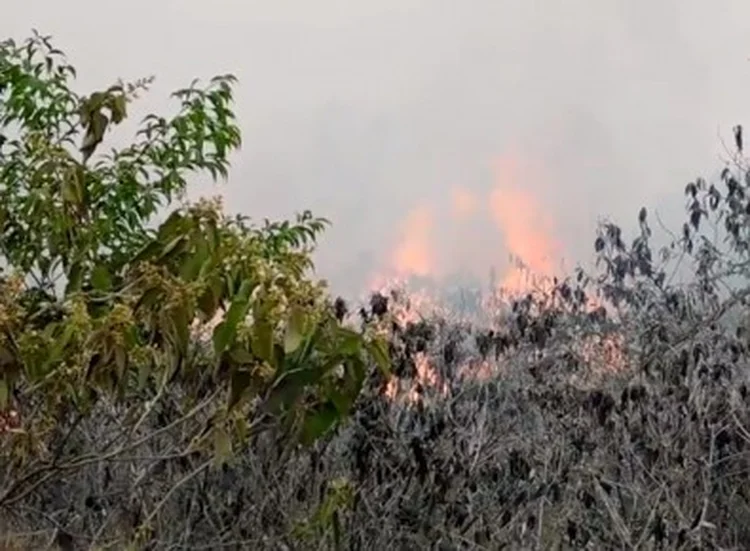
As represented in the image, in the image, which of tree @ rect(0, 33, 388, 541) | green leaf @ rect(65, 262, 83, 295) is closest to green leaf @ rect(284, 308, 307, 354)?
tree @ rect(0, 33, 388, 541)

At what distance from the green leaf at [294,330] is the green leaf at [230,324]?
13 centimetres

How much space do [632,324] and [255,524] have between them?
3093 mm

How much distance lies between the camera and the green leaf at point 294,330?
2.70 metres

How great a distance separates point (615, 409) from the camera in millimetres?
6594

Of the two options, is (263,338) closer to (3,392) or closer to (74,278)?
(3,392)

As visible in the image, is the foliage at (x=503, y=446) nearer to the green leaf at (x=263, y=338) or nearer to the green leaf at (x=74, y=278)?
the green leaf at (x=74, y=278)

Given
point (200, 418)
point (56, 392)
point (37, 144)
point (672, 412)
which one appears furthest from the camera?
point (672, 412)

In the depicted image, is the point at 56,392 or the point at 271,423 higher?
the point at 271,423

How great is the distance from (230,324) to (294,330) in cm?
19

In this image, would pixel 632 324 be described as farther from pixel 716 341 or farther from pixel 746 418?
pixel 746 418

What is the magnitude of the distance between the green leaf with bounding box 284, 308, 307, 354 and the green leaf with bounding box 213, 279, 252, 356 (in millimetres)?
132

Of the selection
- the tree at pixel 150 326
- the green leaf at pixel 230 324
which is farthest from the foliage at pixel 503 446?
the green leaf at pixel 230 324

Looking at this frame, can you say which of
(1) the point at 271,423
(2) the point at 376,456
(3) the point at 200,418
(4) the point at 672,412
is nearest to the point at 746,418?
(4) the point at 672,412

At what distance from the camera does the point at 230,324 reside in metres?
2.81
